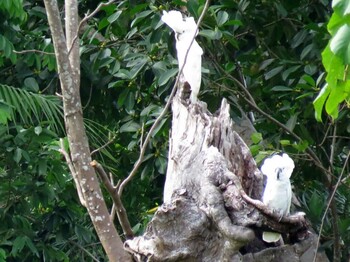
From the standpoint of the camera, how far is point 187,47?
3230 millimetres

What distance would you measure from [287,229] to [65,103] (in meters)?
0.74

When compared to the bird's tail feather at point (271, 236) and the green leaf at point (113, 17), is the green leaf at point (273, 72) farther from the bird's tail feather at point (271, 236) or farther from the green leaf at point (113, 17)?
the bird's tail feather at point (271, 236)

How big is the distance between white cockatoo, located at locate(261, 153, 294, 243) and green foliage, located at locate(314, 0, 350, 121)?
32cm

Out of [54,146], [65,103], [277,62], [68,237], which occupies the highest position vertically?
[65,103]

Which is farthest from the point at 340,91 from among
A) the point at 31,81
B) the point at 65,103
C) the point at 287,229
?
the point at 31,81

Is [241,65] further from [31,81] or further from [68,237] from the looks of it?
[68,237]

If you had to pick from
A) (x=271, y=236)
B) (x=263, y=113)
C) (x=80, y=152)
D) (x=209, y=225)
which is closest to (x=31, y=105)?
(x=263, y=113)

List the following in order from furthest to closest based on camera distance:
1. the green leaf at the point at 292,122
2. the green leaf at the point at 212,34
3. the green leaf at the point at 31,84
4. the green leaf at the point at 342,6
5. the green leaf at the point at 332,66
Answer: the green leaf at the point at 31,84 → the green leaf at the point at 292,122 → the green leaf at the point at 212,34 → the green leaf at the point at 332,66 → the green leaf at the point at 342,6

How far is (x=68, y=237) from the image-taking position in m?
5.00

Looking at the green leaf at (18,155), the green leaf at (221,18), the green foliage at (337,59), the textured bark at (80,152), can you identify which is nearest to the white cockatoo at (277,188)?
the green foliage at (337,59)

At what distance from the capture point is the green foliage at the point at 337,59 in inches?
62.6

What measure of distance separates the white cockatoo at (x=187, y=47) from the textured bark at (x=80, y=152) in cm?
55

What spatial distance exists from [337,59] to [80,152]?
0.96 meters

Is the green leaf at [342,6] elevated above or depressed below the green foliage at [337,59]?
above
